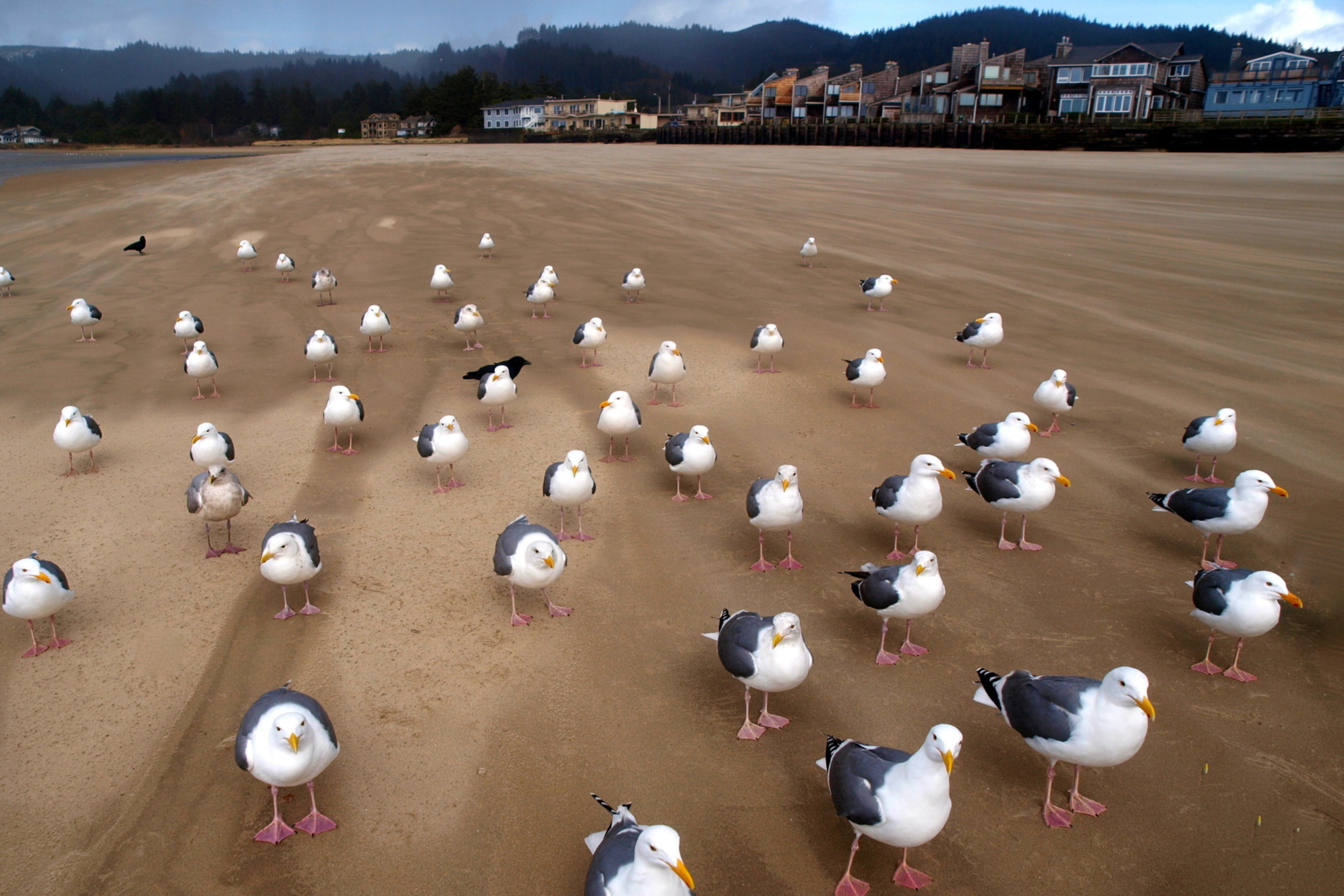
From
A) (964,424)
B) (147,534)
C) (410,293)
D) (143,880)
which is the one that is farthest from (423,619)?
(410,293)

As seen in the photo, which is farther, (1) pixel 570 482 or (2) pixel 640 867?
(1) pixel 570 482

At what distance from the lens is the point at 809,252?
1698 centimetres

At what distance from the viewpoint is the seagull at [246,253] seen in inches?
704

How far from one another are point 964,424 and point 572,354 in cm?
577

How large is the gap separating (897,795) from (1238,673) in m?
3.23

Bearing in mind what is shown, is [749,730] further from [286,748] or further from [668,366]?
[668,366]

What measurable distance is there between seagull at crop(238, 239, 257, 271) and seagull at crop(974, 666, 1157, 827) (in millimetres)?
18219

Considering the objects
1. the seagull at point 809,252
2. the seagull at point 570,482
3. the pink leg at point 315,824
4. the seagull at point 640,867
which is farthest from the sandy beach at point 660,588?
the seagull at point 809,252

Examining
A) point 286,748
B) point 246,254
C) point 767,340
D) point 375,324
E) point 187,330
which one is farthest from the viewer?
point 246,254

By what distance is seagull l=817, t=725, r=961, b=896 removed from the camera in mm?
4012

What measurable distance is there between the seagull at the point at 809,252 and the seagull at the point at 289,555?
512 inches

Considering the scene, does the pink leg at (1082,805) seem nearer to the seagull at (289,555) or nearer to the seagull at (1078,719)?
the seagull at (1078,719)

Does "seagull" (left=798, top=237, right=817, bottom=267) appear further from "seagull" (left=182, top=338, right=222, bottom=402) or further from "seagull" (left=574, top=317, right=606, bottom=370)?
"seagull" (left=182, top=338, right=222, bottom=402)

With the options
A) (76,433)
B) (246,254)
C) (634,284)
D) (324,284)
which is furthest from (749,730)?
(246,254)
